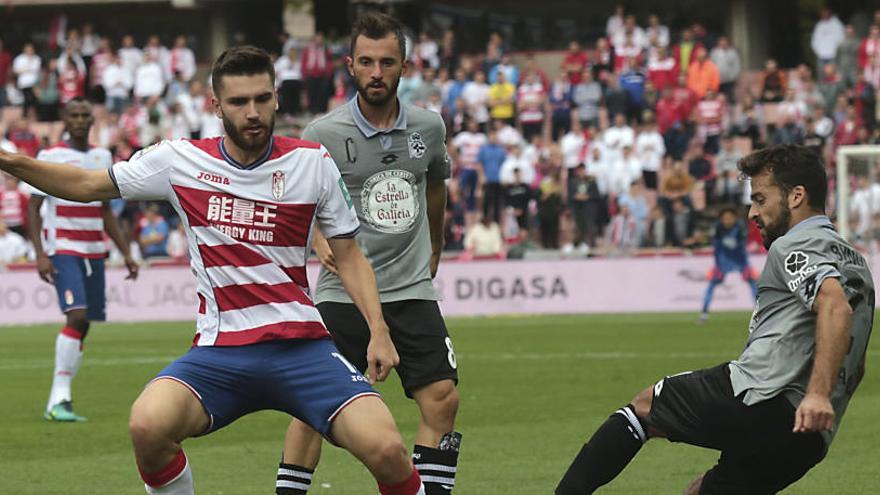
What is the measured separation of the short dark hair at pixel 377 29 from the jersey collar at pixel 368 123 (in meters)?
0.31

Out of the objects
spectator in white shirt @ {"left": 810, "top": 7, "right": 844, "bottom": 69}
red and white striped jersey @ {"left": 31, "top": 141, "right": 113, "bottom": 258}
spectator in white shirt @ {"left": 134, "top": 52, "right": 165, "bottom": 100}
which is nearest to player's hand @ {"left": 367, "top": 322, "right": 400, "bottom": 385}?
red and white striped jersey @ {"left": 31, "top": 141, "right": 113, "bottom": 258}

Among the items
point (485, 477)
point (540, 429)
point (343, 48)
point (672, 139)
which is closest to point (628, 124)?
point (672, 139)

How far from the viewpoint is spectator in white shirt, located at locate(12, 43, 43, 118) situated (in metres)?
35.8

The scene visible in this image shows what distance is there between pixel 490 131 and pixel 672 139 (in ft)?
12.0

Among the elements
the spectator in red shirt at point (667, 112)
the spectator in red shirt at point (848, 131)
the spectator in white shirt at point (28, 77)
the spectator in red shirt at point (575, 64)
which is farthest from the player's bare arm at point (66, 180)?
the spectator in white shirt at point (28, 77)

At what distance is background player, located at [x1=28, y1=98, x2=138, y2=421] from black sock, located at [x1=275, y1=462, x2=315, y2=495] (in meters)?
5.44

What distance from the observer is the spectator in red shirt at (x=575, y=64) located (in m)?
32.1

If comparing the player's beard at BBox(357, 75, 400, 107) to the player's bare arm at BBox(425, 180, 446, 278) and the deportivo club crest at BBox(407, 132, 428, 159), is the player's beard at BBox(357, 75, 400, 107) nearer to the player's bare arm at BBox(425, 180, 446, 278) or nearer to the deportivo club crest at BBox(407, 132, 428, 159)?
the deportivo club crest at BBox(407, 132, 428, 159)

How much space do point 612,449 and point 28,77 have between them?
3104 cm

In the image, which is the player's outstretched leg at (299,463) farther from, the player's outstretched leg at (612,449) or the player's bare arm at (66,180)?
the player's bare arm at (66,180)

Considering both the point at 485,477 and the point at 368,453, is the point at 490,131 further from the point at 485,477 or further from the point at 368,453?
the point at 368,453

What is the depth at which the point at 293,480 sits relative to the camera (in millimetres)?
7613

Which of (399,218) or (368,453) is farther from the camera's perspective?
(399,218)

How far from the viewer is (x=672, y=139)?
97.1 ft
